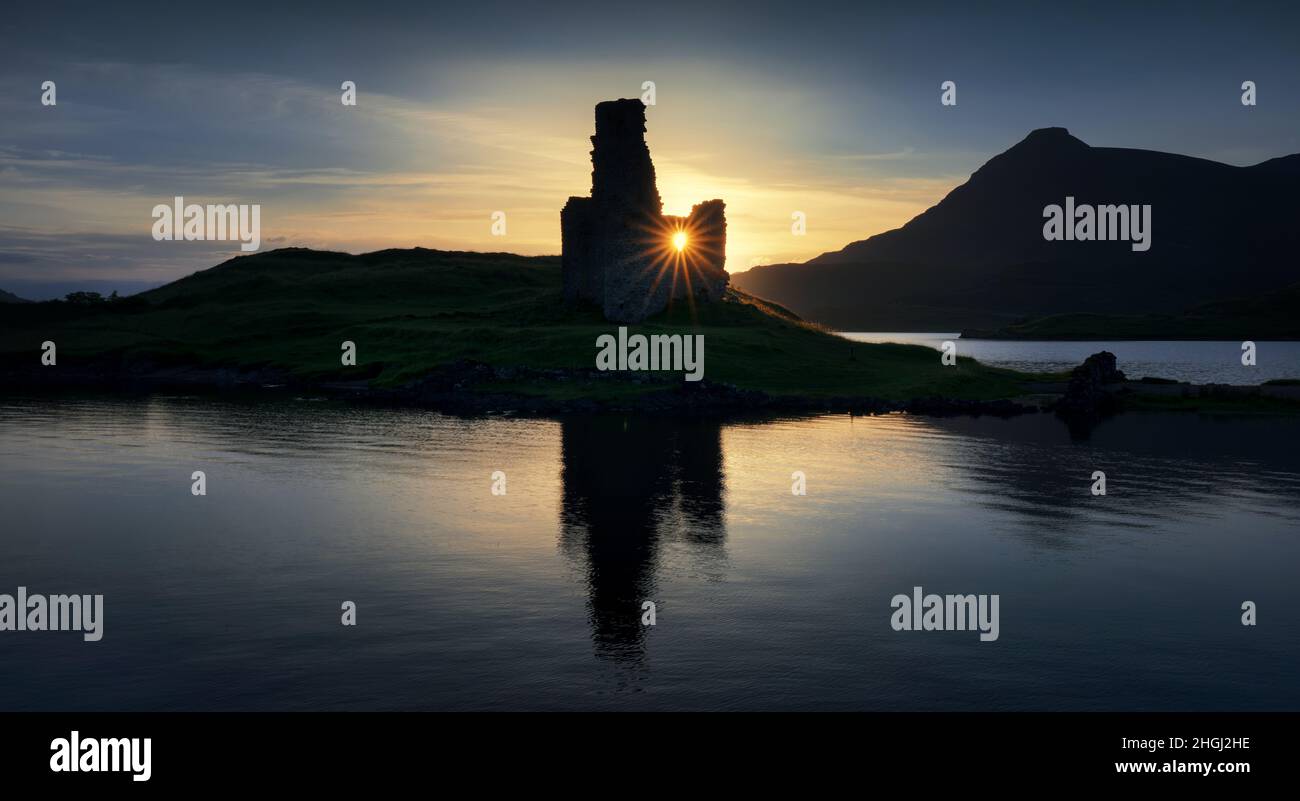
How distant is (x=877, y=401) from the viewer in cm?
7694

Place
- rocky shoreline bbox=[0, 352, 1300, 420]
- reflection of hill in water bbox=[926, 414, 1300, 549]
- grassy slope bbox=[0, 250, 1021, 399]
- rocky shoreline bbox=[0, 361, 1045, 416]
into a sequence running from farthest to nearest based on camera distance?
1. grassy slope bbox=[0, 250, 1021, 399]
2. rocky shoreline bbox=[0, 352, 1300, 420]
3. rocky shoreline bbox=[0, 361, 1045, 416]
4. reflection of hill in water bbox=[926, 414, 1300, 549]

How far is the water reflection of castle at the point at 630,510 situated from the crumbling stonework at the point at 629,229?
38167 mm

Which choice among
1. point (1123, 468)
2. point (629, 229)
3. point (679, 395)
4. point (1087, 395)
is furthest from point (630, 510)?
point (629, 229)

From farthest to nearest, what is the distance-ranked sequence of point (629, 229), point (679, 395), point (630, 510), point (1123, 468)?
point (629, 229)
point (679, 395)
point (1123, 468)
point (630, 510)

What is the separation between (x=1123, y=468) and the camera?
1909 inches

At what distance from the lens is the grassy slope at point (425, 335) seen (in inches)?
3356

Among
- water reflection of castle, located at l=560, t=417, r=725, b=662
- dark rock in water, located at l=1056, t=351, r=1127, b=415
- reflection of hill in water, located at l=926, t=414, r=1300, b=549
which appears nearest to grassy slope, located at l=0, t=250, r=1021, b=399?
dark rock in water, located at l=1056, t=351, r=1127, b=415

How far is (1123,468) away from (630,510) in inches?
1087

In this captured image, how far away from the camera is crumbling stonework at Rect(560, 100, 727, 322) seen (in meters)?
95.4

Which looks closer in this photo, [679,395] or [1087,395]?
[679,395]

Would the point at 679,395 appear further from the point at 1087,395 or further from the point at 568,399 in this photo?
the point at 1087,395

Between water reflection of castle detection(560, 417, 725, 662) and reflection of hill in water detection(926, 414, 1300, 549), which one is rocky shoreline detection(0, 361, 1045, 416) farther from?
water reflection of castle detection(560, 417, 725, 662)

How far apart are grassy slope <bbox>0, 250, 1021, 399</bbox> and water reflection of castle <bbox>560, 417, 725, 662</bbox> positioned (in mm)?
22441
